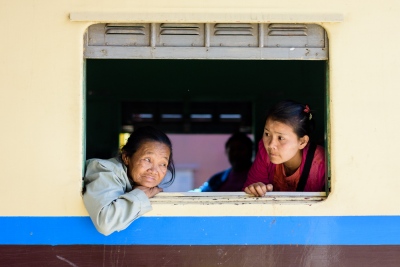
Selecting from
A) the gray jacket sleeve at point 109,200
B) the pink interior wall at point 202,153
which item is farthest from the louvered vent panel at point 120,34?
the pink interior wall at point 202,153

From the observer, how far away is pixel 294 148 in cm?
315

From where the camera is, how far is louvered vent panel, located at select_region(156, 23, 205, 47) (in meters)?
2.90

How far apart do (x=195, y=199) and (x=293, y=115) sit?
2.35 ft

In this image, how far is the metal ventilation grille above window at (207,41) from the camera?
114 inches

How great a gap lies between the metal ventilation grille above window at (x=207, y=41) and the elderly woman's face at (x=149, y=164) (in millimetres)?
495

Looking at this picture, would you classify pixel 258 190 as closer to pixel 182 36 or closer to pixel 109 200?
pixel 109 200

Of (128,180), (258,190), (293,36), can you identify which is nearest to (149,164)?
(128,180)

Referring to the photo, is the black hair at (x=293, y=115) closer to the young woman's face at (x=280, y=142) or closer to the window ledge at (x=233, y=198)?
the young woman's face at (x=280, y=142)

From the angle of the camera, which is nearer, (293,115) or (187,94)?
(293,115)

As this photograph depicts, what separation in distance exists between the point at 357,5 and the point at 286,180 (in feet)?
3.36

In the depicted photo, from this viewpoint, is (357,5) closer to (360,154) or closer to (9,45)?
(360,154)

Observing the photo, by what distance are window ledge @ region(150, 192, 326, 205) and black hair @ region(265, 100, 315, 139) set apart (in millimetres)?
396

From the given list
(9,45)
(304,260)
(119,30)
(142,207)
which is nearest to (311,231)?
(304,260)

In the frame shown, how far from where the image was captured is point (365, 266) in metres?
2.89
